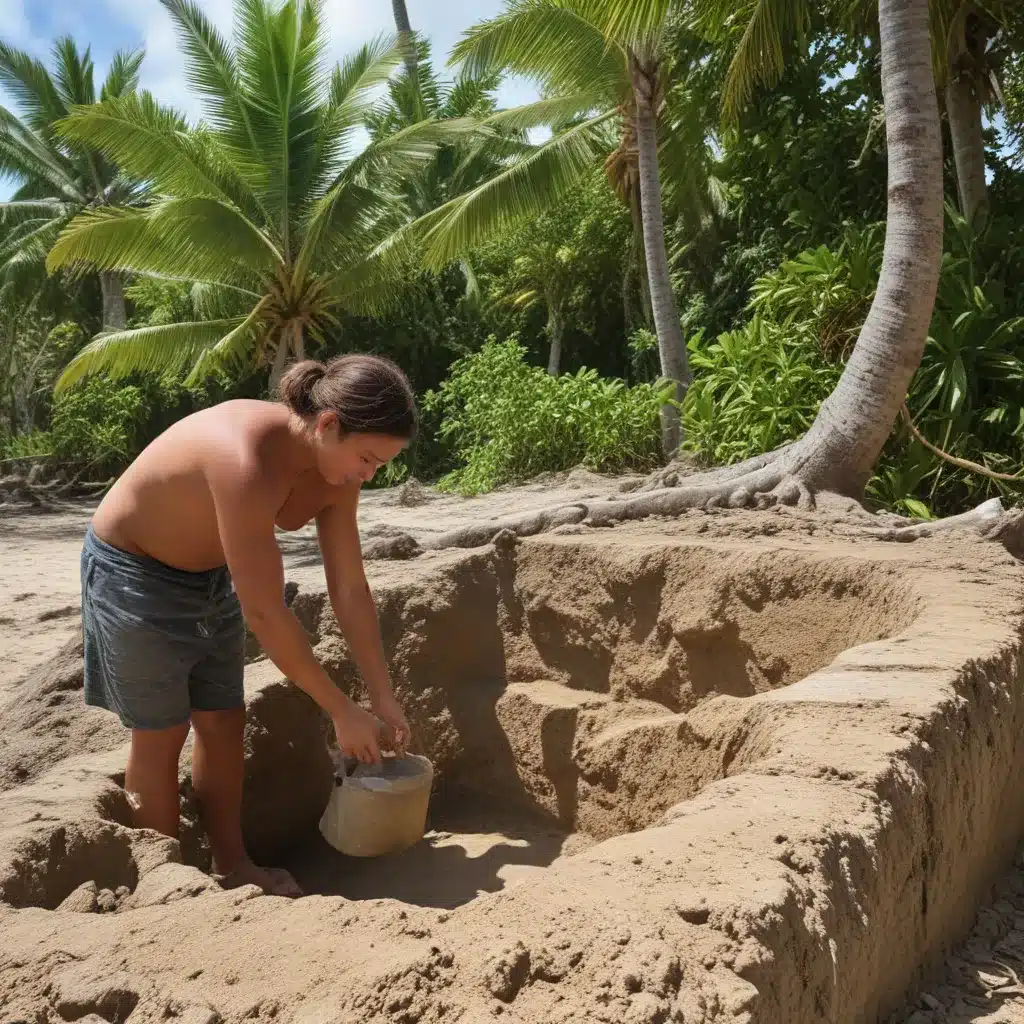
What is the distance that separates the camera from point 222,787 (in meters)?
2.90

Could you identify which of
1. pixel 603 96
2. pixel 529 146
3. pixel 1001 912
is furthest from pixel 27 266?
pixel 1001 912

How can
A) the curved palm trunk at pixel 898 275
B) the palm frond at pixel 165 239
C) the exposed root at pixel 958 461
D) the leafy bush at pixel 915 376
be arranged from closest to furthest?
the curved palm trunk at pixel 898 275
the exposed root at pixel 958 461
the leafy bush at pixel 915 376
the palm frond at pixel 165 239

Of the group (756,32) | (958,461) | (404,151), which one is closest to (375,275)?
(404,151)

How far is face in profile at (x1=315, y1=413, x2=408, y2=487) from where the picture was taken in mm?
2400

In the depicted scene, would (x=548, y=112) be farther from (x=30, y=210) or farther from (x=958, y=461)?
(x=30, y=210)

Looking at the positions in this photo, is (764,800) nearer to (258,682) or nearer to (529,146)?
(258,682)

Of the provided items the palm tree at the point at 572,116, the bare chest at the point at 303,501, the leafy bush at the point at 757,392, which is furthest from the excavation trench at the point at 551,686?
the palm tree at the point at 572,116

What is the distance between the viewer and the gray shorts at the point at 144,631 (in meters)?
2.64

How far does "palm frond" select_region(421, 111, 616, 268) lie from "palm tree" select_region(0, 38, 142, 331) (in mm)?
8523

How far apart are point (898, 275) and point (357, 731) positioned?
436cm

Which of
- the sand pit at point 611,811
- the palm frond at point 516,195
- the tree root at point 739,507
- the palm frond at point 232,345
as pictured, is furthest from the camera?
the palm frond at point 232,345

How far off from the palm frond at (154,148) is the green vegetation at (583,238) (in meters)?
0.04

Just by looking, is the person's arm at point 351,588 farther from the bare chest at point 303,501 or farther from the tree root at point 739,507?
the tree root at point 739,507

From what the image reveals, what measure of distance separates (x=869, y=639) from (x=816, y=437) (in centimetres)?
257
